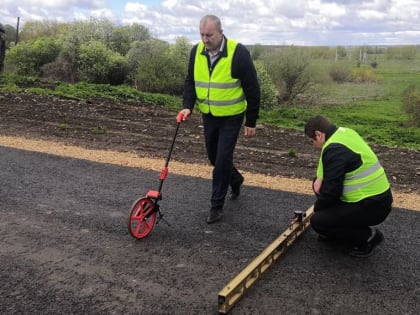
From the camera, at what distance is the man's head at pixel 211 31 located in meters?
4.92

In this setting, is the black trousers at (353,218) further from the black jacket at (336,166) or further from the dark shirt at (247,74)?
the dark shirt at (247,74)

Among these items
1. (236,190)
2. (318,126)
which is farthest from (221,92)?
(236,190)

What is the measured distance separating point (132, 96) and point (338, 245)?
13.4m

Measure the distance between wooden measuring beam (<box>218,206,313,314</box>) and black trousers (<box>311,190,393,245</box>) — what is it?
33 centimetres

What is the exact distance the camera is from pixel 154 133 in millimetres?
11461

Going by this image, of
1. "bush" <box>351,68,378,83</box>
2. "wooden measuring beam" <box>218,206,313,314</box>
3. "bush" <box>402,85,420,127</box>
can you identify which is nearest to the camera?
"wooden measuring beam" <box>218,206,313,314</box>

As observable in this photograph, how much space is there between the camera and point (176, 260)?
14.3 feet

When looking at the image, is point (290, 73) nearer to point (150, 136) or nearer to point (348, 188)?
point (150, 136)

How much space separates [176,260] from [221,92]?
1.89m

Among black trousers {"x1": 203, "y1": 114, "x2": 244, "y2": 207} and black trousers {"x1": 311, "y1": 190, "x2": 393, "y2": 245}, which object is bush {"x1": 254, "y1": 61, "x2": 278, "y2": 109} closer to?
black trousers {"x1": 203, "y1": 114, "x2": 244, "y2": 207}

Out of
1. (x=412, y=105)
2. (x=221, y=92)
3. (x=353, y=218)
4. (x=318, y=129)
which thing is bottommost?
(x=353, y=218)

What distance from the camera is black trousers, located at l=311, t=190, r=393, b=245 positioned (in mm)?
4395

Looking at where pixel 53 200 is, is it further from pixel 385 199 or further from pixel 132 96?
pixel 132 96

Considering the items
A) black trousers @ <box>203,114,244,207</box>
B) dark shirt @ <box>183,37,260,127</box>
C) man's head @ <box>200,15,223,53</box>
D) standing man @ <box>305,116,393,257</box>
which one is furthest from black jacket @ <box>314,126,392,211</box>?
man's head @ <box>200,15,223,53</box>
